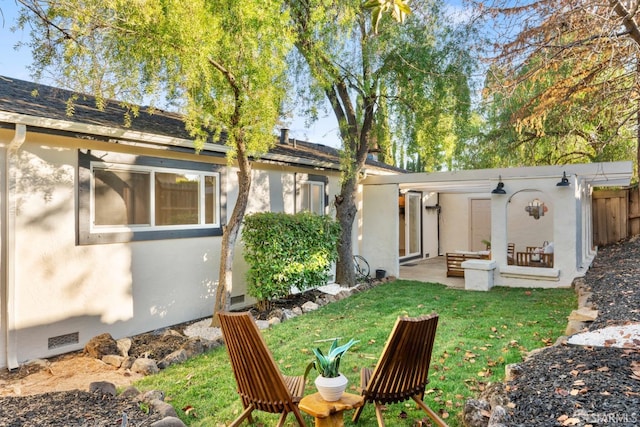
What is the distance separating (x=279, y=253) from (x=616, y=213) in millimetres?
14378

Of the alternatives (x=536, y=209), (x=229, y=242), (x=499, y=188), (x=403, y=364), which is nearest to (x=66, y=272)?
(x=229, y=242)

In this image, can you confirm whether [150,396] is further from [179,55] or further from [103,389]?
[179,55]

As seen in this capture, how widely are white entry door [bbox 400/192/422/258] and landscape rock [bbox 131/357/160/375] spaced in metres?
11.5

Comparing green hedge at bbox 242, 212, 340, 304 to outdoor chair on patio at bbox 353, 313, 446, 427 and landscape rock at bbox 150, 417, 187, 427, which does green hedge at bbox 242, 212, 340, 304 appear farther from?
outdoor chair on patio at bbox 353, 313, 446, 427

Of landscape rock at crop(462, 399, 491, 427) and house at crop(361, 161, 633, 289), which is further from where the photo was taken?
house at crop(361, 161, 633, 289)

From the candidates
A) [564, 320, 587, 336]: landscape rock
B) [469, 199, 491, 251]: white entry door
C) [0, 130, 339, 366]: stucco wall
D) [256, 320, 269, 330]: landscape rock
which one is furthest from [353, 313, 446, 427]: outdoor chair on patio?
[469, 199, 491, 251]: white entry door

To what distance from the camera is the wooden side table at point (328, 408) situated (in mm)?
3084

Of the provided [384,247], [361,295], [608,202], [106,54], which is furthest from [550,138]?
[106,54]

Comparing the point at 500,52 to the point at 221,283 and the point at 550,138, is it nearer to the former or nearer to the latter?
the point at 221,283

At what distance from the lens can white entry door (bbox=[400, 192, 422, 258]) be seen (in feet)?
51.0

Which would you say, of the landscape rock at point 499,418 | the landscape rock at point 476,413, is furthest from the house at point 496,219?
the landscape rock at point 499,418

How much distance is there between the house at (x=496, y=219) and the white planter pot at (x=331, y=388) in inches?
313

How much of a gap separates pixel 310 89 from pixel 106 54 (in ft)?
15.4

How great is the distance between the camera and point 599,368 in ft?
11.4
